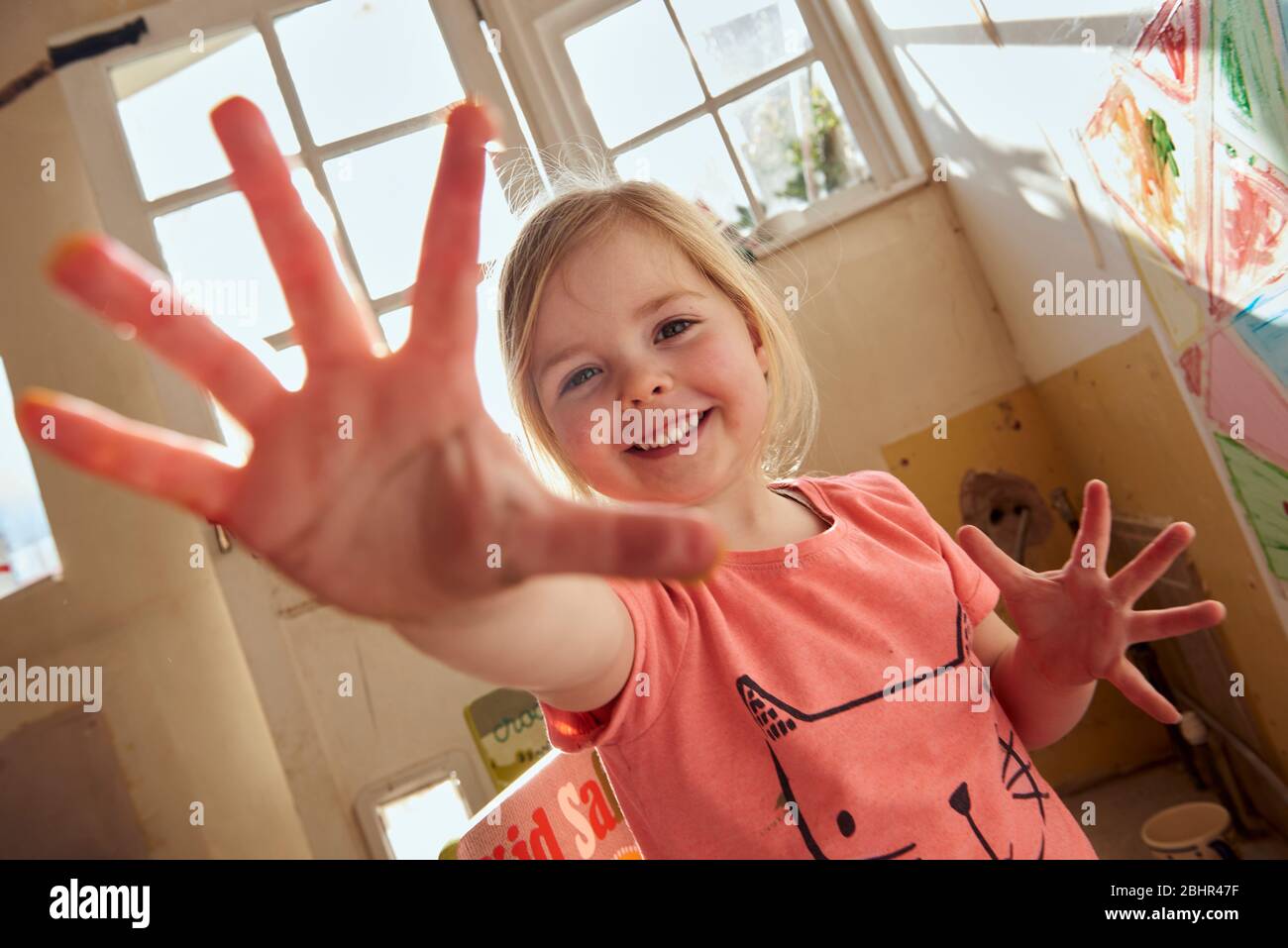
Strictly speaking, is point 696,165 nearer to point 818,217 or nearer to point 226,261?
point 818,217

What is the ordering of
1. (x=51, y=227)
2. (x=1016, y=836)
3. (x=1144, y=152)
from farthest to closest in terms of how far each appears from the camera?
(x=51, y=227)
(x=1144, y=152)
(x=1016, y=836)

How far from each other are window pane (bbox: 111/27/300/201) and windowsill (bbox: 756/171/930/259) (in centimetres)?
81

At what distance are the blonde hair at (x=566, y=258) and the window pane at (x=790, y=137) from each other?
2.96 ft

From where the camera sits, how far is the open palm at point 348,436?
0.23 m

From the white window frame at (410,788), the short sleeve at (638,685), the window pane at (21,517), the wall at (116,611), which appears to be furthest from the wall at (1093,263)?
the window pane at (21,517)

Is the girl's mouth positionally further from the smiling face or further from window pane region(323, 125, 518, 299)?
window pane region(323, 125, 518, 299)

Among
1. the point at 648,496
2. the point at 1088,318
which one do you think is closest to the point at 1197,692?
the point at 1088,318

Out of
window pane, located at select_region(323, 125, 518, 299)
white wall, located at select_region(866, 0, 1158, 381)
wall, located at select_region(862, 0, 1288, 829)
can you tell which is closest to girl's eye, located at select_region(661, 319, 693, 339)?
wall, located at select_region(862, 0, 1288, 829)

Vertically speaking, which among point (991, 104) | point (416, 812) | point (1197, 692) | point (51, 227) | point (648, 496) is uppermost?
point (51, 227)

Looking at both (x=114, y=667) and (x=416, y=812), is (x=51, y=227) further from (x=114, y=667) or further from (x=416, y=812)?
(x=416, y=812)

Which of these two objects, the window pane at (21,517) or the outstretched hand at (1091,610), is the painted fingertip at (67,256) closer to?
the outstretched hand at (1091,610)

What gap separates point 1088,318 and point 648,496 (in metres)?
0.88

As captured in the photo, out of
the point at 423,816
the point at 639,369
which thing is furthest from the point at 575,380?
the point at 423,816

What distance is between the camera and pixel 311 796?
1.41 meters
